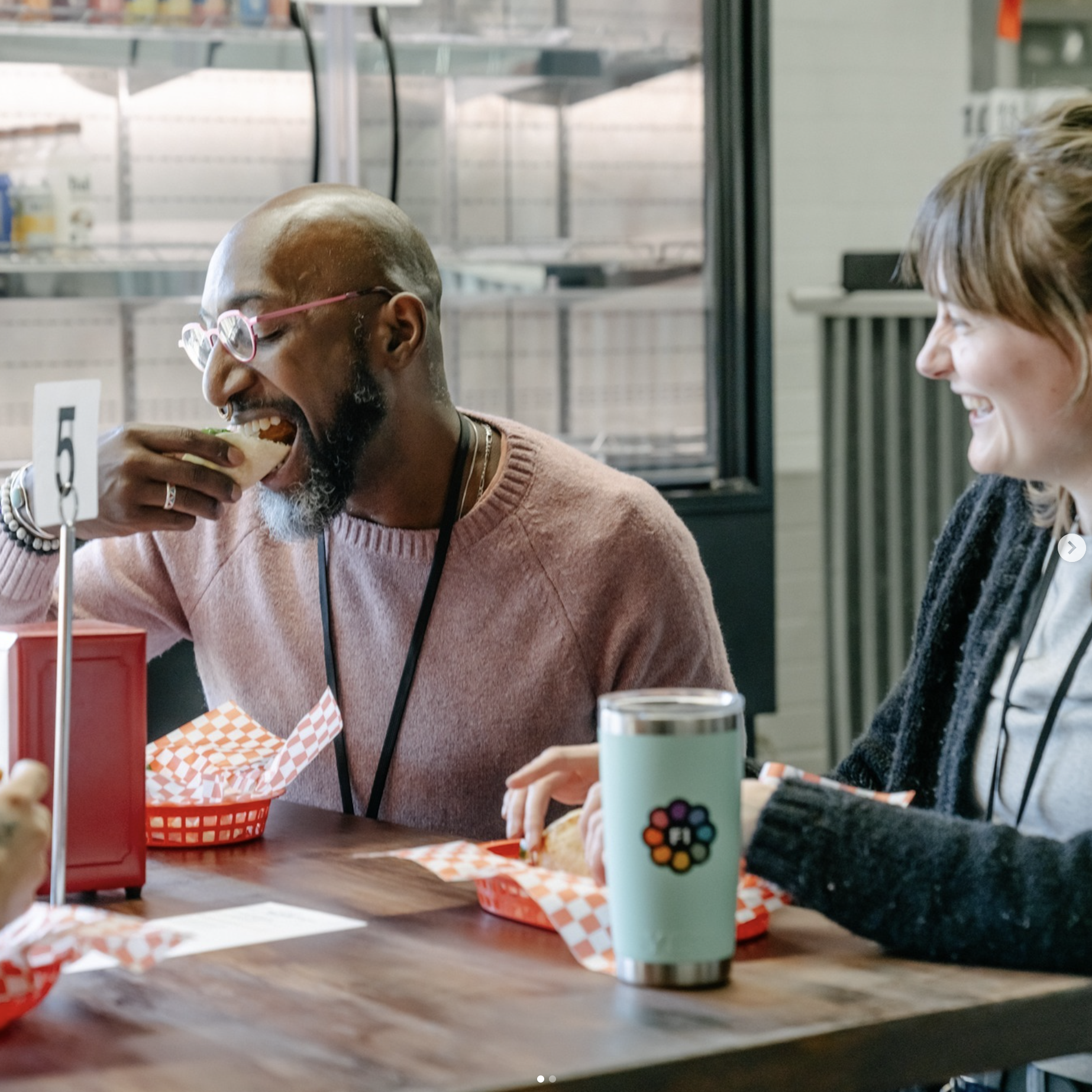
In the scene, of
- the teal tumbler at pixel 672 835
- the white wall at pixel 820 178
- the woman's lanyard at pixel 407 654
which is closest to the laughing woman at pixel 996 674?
the teal tumbler at pixel 672 835

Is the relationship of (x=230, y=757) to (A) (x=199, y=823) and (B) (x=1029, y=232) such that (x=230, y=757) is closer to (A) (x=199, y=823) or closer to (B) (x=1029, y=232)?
(A) (x=199, y=823)

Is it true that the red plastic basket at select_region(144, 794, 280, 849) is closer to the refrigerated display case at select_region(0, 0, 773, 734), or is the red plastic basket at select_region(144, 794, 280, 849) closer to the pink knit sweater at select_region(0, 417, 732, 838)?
the pink knit sweater at select_region(0, 417, 732, 838)

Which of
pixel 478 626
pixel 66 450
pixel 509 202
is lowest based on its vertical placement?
pixel 478 626

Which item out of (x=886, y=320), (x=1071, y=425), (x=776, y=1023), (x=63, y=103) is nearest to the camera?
(x=776, y=1023)

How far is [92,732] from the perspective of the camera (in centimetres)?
131

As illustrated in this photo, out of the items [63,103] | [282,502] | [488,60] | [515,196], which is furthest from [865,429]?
[282,502]

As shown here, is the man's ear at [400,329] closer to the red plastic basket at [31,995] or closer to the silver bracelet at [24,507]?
the silver bracelet at [24,507]

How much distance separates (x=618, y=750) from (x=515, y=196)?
2.55 m

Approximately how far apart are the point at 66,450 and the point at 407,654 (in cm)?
67

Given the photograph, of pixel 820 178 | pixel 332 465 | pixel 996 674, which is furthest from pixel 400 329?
pixel 820 178

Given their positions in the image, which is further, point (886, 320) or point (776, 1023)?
point (886, 320)

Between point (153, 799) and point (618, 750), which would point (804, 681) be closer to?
point (153, 799)

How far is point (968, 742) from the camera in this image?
58.9 inches

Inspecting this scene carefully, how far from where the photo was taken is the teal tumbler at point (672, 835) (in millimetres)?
1024
